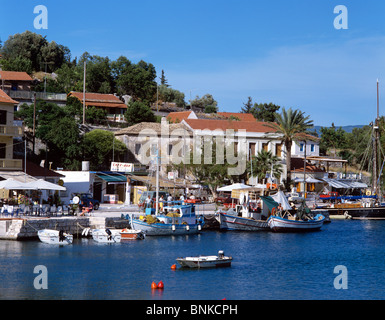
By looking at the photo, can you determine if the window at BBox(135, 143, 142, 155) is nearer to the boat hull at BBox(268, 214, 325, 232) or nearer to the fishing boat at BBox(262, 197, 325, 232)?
the fishing boat at BBox(262, 197, 325, 232)

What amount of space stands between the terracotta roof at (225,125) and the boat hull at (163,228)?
3018cm

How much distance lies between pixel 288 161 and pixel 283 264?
3699 centimetres

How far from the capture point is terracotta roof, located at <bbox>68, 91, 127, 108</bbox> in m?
87.4

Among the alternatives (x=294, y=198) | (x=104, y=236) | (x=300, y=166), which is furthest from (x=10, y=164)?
(x=300, y=166)

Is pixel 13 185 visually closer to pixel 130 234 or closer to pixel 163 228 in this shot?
pixel 130 234

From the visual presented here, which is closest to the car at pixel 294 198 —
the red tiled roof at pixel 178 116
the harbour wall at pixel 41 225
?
the red tiled roof at pixel 178 116

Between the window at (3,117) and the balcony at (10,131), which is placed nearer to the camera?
the balcony at (10,131)

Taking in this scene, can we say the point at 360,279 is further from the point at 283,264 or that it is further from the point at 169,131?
the point at 169,131

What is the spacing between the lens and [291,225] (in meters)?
54.4

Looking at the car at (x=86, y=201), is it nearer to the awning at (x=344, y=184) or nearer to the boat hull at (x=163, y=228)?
the boat hull at (x=163, y=228)

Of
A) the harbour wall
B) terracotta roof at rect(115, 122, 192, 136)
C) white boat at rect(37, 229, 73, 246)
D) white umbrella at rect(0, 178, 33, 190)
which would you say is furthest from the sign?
white boat at rect(37, 229, 73, 246)

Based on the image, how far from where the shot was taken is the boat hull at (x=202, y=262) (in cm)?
3328

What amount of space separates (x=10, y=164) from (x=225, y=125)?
3652 centimetres
